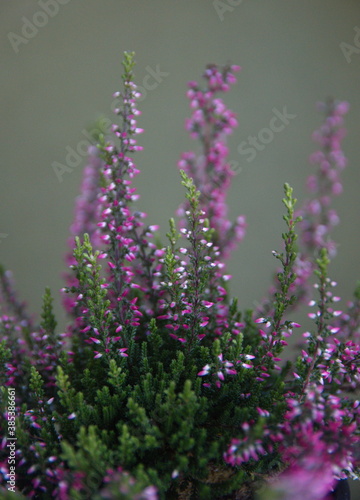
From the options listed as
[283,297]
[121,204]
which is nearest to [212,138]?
[121,204]

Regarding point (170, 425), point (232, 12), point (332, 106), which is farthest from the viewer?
point (232, 12)

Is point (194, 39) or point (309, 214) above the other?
point (194, 39)

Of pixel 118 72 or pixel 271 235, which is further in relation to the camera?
pixel 271 235

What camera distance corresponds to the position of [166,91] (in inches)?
58.1

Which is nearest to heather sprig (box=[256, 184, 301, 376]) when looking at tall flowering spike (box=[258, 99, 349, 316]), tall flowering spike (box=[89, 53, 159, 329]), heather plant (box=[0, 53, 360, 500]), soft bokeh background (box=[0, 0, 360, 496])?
heather plant (box=[0, 53, 360, 500])

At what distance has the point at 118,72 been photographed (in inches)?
56.4

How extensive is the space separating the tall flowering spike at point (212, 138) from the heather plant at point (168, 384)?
0.09ft

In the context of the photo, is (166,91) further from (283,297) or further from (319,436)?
(319,436)

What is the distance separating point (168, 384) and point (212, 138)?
1.55 feet

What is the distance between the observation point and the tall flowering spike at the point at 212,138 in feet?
2.84

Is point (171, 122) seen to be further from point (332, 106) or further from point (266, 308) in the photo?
point (266, 308)

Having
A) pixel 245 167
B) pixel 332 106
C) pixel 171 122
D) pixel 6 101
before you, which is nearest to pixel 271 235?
pixel 245 167

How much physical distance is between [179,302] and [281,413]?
213mm

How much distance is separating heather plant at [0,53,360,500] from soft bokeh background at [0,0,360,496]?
65cm
